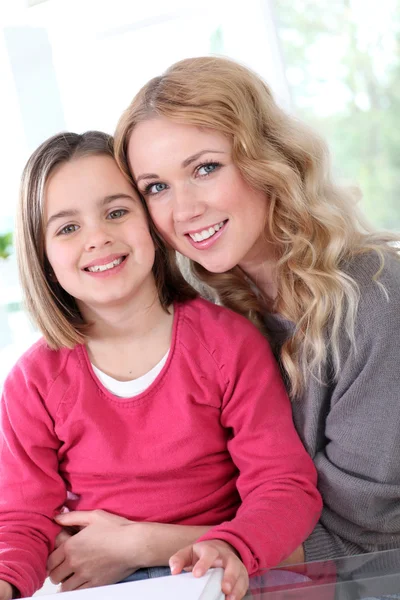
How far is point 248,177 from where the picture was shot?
1.37 meters

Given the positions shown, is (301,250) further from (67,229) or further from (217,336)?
(67,229)

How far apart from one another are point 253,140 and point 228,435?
55 centimetres

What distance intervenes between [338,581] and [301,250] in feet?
2.36

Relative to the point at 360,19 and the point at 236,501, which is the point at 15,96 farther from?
the point at 360,19

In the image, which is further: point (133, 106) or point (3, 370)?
point (3, 370)

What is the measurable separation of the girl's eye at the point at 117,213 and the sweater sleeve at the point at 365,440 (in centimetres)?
46

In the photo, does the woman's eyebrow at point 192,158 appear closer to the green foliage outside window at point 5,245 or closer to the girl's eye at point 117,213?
the girl's eye at point 117,213

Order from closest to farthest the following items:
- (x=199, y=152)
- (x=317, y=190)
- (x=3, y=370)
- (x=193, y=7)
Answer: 1. (x=199, y=152)
2. (x=317, y=190)
3. (x=3, y=370)
4. (x=193, y=7)

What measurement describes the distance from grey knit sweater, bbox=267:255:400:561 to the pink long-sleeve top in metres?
0.05

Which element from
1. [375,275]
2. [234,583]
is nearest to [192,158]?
[375,275]

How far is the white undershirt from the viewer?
1.35 m

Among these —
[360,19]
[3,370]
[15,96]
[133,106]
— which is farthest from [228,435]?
[360,19]

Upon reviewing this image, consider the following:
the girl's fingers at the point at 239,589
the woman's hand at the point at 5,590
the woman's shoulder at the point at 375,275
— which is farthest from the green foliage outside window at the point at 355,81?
the girl's fingers at the point at 239,589

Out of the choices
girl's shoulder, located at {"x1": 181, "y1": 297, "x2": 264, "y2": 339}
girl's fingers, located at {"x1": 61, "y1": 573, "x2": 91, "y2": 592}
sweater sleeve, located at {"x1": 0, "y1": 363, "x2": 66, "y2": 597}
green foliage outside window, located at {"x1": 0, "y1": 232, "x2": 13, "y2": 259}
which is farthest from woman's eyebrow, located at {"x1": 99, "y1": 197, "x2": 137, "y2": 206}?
A: green foliage outside window, located at {"x1": 0, "y1": 232, "x2": 13, "y2": 259}
